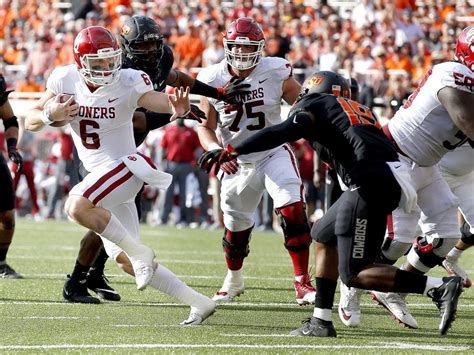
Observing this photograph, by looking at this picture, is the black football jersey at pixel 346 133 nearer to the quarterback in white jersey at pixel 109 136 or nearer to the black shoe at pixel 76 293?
the quarterback in white jersey at pixel 109 136

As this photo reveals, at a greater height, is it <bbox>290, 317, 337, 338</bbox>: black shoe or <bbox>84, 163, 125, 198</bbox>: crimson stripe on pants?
<bbox>84, 163, 125, 198</bbox>: crimson stripe on pants

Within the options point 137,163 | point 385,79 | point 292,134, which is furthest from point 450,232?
point 385,79

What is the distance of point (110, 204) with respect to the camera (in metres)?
6.32

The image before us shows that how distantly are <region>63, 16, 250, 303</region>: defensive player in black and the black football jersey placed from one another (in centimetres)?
162

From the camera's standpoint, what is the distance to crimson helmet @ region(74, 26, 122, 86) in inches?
Answer: 247

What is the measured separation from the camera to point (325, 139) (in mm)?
5484

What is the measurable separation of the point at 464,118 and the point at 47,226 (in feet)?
36.1

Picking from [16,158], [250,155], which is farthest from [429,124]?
[16,158]

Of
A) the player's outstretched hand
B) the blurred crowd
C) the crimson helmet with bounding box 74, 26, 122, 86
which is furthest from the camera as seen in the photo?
the blurred crowd

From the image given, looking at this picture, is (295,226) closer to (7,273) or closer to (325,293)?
(325,293)

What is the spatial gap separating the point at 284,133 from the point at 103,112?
1.52 m

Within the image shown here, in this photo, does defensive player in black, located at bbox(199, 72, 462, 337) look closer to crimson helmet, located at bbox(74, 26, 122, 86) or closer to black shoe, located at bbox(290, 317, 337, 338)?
black shoe, located at bbox(290, 317, 337, 338)

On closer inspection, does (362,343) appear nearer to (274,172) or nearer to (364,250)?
(364,250)

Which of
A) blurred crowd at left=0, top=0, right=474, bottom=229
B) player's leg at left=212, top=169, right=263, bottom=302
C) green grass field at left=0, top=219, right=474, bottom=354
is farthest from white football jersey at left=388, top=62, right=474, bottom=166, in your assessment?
blurred crowd at left=0, top=0, right=474, bottom=229
